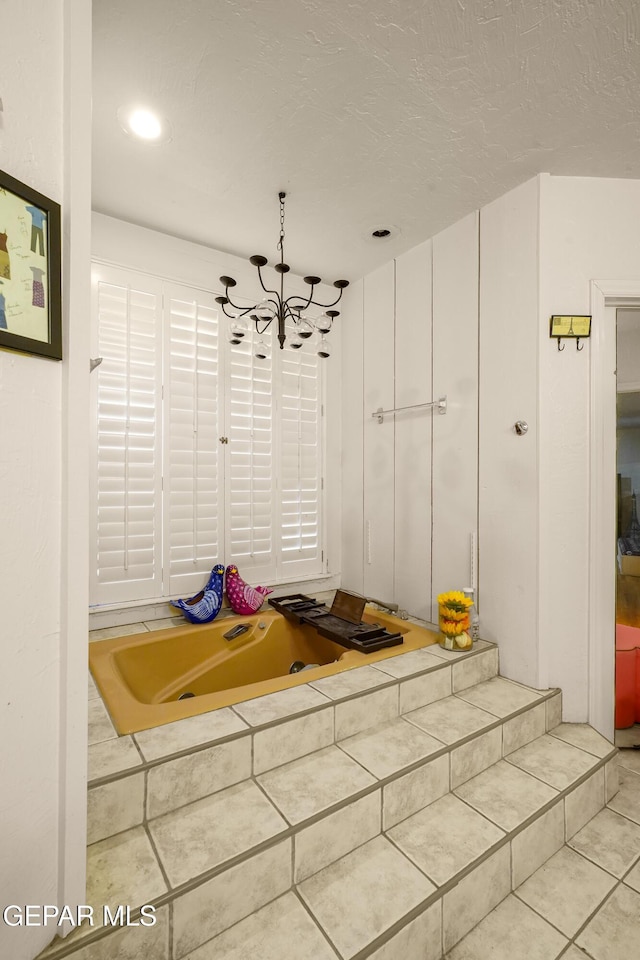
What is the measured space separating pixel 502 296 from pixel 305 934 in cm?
244

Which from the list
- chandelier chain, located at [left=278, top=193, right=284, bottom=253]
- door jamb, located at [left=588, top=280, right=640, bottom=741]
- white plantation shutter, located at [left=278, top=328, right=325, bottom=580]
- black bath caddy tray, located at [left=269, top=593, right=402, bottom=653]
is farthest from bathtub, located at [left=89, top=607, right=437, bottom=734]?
chandelier chain, located at [left=278, top=193, right=284, bottom=253]

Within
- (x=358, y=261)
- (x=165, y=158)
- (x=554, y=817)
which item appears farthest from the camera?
Answer: (x=358, y=261)

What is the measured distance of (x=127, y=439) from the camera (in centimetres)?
242

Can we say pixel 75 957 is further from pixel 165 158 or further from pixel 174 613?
pixel 165 158

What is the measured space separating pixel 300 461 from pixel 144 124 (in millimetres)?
1888

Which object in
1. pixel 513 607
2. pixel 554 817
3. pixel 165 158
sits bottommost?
pixel 554 817

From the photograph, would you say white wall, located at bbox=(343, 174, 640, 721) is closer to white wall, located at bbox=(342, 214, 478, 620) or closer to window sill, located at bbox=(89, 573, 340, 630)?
white wall, located at bbox=(342, 214, 478, 620)

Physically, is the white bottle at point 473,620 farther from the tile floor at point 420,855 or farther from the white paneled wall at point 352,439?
the white paneled wall at point 352,439

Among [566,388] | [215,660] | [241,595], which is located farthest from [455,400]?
[215,660]

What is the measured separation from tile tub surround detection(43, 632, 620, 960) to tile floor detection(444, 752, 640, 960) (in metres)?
0.04

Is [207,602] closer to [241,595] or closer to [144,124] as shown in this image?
[241,595]

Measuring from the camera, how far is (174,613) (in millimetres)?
2568

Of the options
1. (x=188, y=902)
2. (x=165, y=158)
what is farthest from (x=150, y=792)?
(x=165, y=158)

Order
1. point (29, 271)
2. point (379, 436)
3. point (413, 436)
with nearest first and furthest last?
point (29, 271), point (413, 436), point (379, 436)
